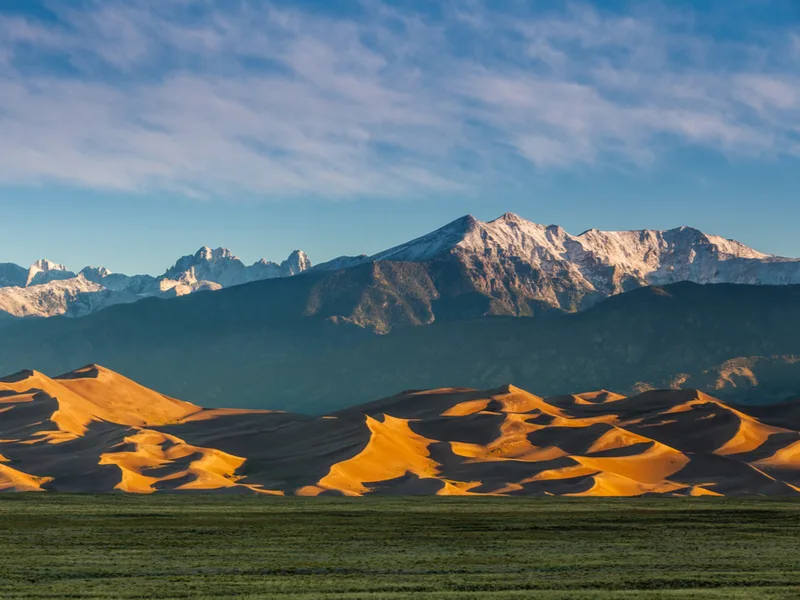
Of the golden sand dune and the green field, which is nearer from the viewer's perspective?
the green field

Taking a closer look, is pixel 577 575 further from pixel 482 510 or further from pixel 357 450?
pixel 357 450

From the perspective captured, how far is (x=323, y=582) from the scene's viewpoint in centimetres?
5103

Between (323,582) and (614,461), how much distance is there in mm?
119488

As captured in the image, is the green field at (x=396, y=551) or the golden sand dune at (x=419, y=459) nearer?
the green field at (x=396, y=551)

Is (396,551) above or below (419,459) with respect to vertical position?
below

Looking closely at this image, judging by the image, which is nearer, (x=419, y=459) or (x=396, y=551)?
(x=396, y=551)

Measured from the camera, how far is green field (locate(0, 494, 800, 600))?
48.9 meters

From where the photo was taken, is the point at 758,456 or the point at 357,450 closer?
the point at 357,450

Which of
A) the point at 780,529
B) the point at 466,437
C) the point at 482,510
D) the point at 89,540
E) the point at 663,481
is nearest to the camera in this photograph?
the point at 89,540

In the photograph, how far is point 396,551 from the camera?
62.9m

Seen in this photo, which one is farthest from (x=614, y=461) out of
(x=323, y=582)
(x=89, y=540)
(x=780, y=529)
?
(x=323, y=582)

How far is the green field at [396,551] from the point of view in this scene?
48.9 metres

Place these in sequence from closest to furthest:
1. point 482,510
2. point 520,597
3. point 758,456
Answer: point 520,597 → point 482,510 → point 758,456

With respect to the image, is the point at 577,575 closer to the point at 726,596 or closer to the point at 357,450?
the point at 726,596
